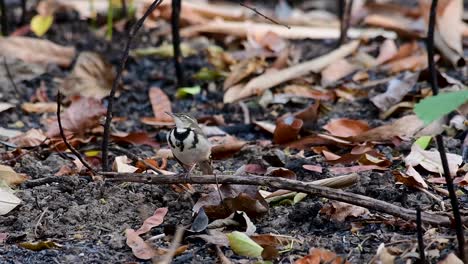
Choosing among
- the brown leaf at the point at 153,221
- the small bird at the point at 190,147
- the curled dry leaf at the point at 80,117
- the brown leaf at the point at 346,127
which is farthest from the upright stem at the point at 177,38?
the brown leaf at the point at 153,221

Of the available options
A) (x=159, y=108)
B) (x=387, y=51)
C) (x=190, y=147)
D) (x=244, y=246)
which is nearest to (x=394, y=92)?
(x=387, y=51)

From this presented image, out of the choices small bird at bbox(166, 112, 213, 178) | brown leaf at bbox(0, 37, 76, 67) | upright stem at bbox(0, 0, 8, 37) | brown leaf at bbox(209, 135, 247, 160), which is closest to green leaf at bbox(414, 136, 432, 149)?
brown leaf at bbox(209, 135, 247, 160)

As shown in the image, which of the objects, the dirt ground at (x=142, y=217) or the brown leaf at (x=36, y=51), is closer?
the dirt ground at (x=142, y=217)

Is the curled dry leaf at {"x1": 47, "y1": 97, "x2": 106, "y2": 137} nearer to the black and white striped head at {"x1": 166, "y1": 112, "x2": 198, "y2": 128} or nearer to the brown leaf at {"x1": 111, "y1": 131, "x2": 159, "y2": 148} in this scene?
the brown leaf at {"x1": 111, "y1": 131, "x2": 159, "y2": 148}

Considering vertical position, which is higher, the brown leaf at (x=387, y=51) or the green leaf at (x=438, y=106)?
the green leaf at (x=438, y=106)

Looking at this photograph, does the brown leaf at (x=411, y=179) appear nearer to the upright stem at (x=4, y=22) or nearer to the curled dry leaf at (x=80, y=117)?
the curled dry leaf at (x=80, y=117)

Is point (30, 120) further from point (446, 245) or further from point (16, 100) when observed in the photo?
point (446, 245)
